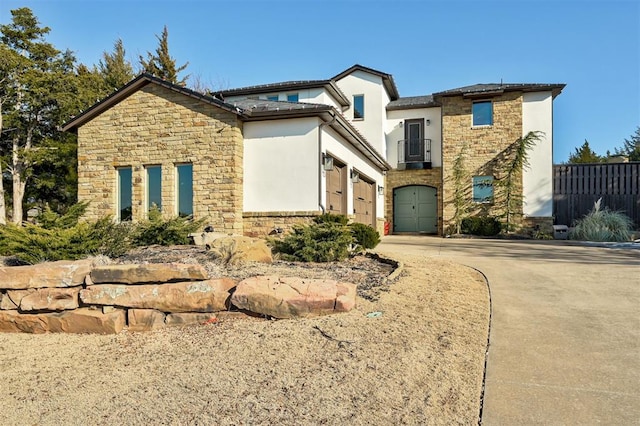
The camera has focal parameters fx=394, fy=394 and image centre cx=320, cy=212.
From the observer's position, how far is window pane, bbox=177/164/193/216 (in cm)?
1097

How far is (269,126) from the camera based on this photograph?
1050 cm

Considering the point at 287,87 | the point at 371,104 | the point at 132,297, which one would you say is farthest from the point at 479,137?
the point at 132,297

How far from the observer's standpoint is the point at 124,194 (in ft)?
38.3

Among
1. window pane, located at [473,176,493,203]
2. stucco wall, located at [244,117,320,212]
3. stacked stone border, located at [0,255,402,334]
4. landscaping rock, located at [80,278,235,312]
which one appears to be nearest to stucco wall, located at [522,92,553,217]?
window pane, located at [473,176,493,203]

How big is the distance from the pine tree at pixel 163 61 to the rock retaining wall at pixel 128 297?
24380 mm

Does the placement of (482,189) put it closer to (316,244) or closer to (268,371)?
(316,244)

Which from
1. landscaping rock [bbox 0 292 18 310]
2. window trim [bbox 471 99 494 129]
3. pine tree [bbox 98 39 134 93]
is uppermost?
pine tree [bbox 98 39 134 93]

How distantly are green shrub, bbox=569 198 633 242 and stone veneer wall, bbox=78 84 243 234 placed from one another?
38.8 feet

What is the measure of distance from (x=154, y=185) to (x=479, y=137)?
13387mm

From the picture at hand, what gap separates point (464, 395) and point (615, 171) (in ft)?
56.6

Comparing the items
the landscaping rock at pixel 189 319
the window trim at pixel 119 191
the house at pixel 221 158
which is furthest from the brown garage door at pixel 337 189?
the landscaping rock at pixel 189 319

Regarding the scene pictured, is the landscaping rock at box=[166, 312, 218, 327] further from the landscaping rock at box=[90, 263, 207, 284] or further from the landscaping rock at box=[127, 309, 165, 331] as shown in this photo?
the landscaping rock at box=[90, 263, 207, 284]

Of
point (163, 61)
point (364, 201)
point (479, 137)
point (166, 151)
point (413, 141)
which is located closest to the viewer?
point (166, 151)

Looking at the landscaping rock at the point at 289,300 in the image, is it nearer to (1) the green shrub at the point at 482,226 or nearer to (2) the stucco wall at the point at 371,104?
(1) the green shrub at the point at 482,226
